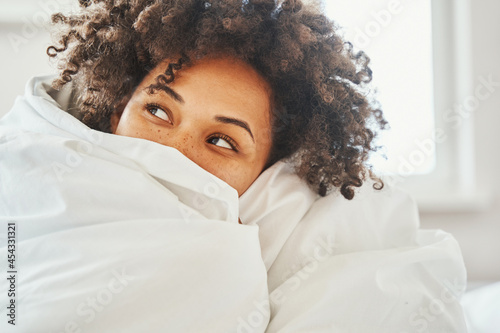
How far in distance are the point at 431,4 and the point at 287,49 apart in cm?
97

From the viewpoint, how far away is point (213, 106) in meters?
0.70

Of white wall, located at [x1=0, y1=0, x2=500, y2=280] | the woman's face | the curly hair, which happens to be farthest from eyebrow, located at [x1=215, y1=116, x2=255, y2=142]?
white wall, located at [x1=0, y1=0, x2=500, y2=280]

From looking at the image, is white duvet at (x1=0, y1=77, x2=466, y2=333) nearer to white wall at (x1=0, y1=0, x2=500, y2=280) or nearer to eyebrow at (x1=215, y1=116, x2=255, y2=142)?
eyebrow at (x1=215, y1=116, x2=255, y2=142)

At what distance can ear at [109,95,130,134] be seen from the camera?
0.81 metres

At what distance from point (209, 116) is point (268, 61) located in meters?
0.17

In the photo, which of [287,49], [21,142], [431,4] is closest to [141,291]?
[21,142]

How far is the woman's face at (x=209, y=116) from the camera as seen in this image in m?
0.70

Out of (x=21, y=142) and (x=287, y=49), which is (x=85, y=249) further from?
(x=287, y=49)

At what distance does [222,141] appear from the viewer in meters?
0.73

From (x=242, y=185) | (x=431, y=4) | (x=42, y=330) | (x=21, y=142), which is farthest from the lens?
(x=431, y=4)

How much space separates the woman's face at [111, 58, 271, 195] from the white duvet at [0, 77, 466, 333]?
7cm

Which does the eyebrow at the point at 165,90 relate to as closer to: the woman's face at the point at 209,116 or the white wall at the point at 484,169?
the woman's face at the point at 209,116

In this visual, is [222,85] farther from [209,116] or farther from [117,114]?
[117,114]

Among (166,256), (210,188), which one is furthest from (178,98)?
(166,256)
